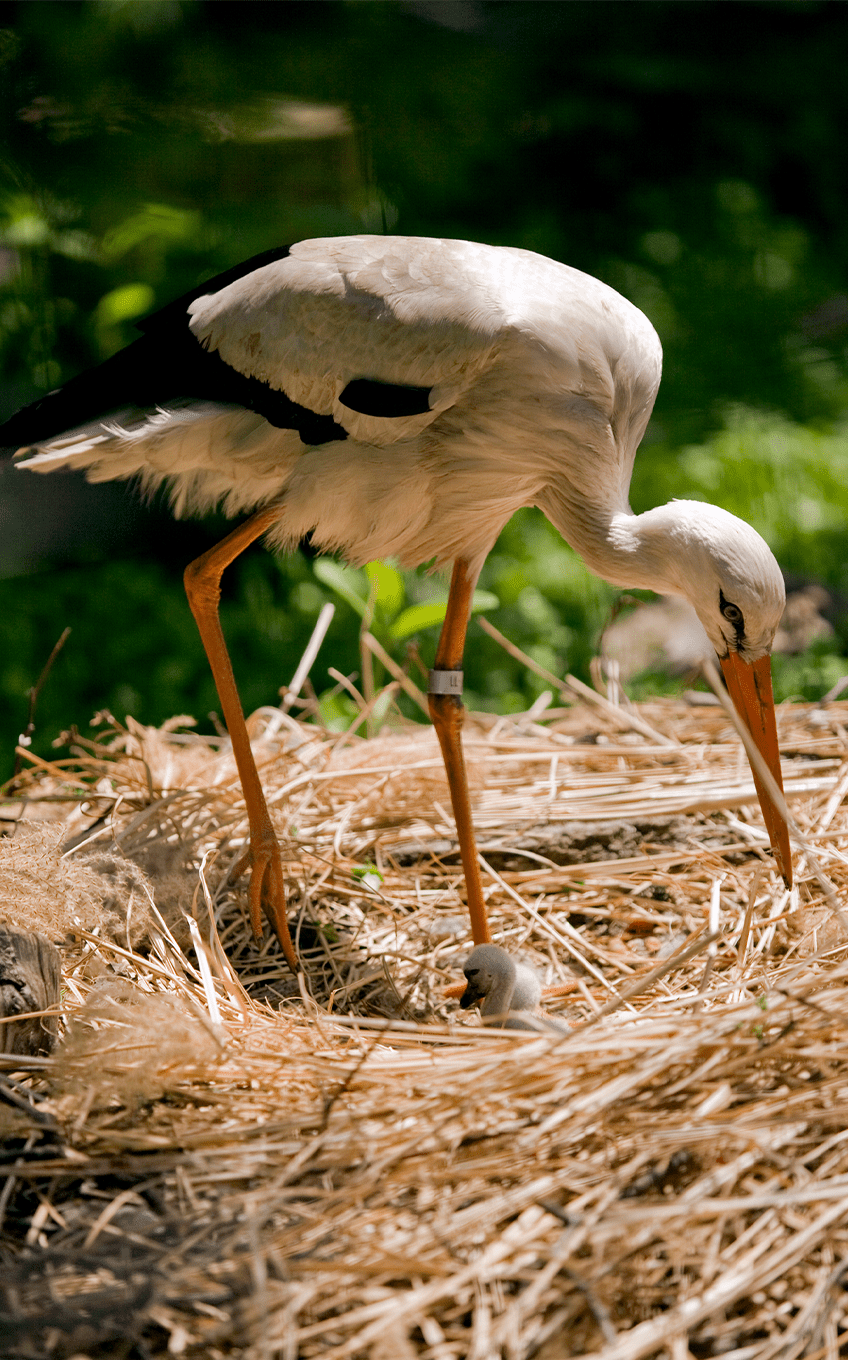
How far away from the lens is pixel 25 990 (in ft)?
5.78

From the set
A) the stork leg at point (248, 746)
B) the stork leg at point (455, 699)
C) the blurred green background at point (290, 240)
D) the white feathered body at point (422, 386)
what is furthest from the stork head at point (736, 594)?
the blurred green background at point (290, 240)

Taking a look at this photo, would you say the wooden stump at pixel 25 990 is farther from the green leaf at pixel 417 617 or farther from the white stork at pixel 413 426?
the green leaf at pixel 417 617

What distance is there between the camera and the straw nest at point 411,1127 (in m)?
1.24

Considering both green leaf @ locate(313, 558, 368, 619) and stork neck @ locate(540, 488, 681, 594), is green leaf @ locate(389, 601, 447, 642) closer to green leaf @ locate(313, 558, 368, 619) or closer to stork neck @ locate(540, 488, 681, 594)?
green leaf @ locate(313, 558, 368, 619)

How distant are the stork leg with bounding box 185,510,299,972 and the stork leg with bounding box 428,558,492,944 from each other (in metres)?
0.39

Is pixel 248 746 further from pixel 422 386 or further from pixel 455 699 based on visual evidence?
pixel 422 386

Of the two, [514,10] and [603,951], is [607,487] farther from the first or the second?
[514,10]

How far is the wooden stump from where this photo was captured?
5.70 feet

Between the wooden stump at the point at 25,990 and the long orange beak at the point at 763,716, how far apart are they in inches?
49.7

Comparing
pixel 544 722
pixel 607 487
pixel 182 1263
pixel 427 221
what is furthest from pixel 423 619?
pixel 427 221

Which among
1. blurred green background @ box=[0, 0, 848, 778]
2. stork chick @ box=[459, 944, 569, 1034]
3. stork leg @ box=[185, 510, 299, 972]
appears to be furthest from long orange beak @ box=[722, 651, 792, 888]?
blurred green background @ box=[0, 0, 848, 778]

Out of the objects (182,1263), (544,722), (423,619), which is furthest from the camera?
(544,722)

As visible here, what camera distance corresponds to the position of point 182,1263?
1292mm

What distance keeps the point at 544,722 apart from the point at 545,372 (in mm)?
1740
